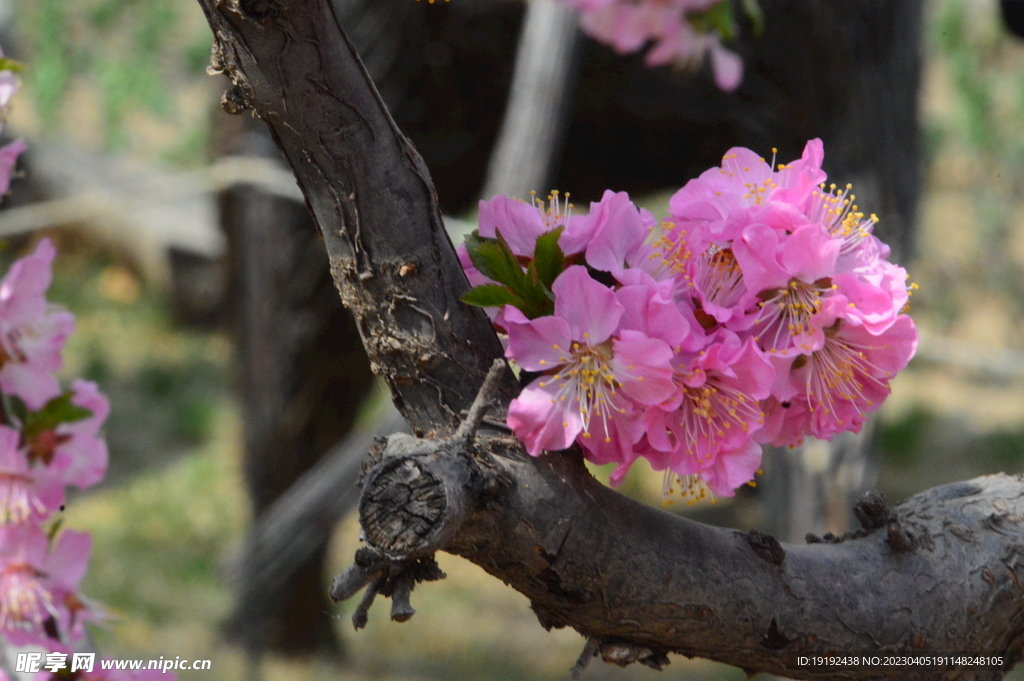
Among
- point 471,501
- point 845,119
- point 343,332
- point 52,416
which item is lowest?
point 343,332

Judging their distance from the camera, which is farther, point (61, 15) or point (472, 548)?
point (61, 15)

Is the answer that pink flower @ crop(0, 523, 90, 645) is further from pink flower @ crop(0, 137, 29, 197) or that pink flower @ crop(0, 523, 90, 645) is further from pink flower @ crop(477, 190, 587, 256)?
pink flower @ crop(477, 190, 587, 256)

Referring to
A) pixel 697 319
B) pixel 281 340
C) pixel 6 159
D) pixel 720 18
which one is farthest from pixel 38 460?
pixel 281 340

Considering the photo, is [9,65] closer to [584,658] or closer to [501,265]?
[501,265]

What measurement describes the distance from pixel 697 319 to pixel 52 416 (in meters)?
0.41

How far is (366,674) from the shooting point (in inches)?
82.4

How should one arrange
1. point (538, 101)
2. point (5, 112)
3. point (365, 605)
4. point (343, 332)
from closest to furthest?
point (365, 605) < point (5, 112) < point (538, 101) < point (343, 332)

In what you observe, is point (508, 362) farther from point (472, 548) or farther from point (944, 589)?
point (944, 589)

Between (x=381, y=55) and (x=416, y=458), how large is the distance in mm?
1315

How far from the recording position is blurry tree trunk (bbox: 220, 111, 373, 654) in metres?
1.65

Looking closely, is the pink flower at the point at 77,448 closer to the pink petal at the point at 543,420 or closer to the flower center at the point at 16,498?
the flower center at the point at 16,498

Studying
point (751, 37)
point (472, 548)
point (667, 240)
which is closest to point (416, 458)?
point (472, 548)

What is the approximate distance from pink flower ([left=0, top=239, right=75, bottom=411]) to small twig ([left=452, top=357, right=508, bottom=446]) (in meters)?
0.32

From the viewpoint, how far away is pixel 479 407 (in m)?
0.40
